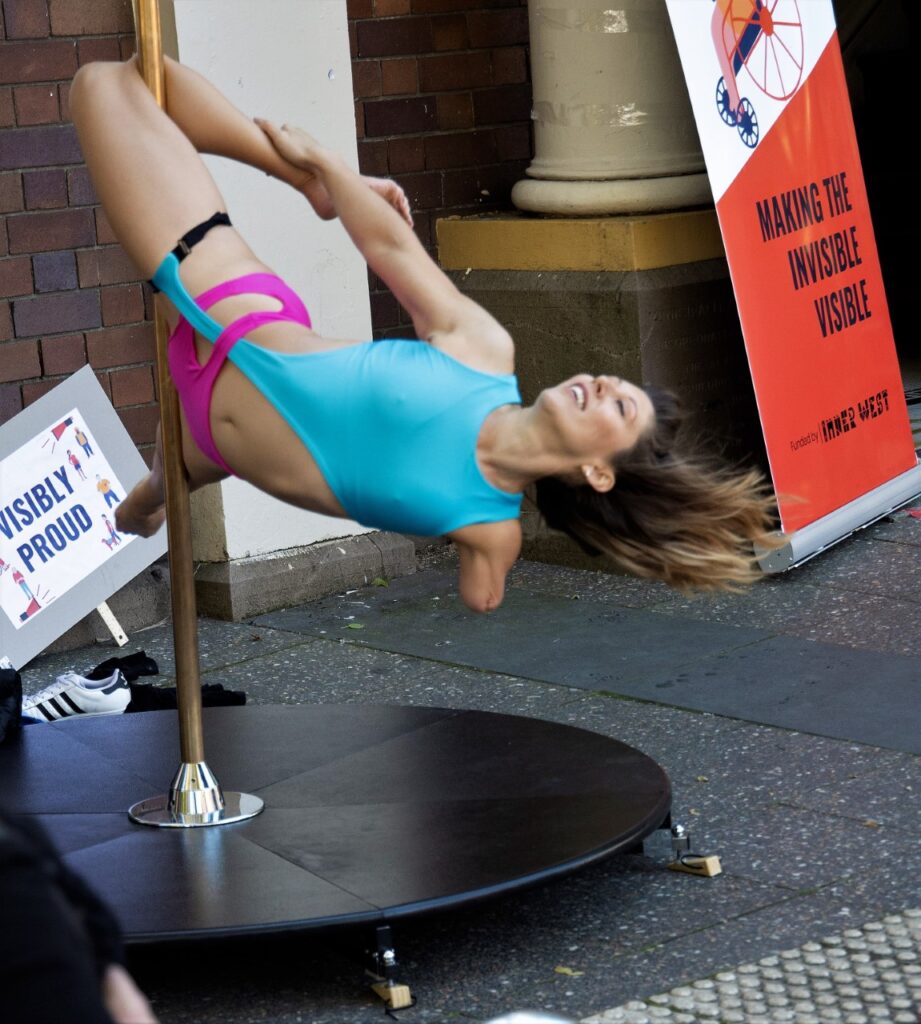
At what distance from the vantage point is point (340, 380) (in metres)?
3.56

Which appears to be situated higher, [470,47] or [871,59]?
[871,59]

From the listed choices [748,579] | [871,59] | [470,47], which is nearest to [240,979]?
[748,579]

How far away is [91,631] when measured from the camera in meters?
6.52

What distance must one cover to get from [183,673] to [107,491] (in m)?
2.43

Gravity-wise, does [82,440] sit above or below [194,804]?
above

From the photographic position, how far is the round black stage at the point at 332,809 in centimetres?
365

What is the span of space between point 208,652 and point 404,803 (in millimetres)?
2292

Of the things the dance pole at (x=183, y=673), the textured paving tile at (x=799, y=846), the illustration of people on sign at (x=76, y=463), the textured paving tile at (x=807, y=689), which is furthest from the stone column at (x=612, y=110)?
the dance pole at (x=183, y=673)

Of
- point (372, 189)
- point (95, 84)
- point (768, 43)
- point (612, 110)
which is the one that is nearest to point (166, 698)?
point (372, 189)

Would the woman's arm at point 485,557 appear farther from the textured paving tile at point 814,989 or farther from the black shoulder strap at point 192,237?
the textured paving tile at point 814,989

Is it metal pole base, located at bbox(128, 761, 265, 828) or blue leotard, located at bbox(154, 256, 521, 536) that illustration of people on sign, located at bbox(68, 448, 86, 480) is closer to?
metal pole base, located at bbox(128, 761, 265, 828)

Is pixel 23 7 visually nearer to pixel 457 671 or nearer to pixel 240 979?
pixel 457 671

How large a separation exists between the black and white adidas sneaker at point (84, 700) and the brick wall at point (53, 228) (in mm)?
1274

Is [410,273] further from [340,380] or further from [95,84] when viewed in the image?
[95,84]
